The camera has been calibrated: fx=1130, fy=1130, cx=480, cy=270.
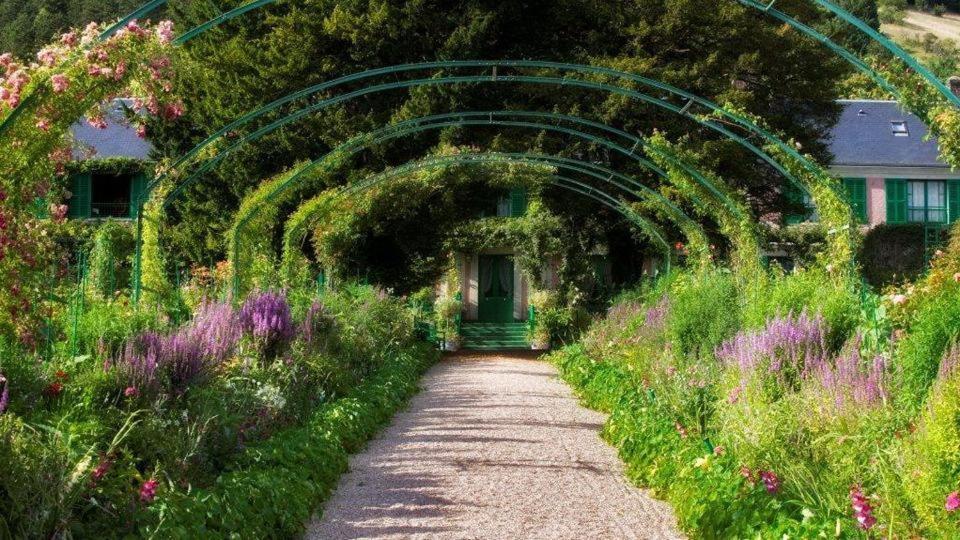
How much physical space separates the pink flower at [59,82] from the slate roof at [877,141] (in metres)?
26.6

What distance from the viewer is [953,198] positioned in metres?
31.0

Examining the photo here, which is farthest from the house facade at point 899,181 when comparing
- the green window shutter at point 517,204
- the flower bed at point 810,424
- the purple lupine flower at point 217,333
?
the purple lupine flower at point 217,333

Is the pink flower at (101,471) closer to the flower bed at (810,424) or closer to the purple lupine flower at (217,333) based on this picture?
the flower bed at (810,424)

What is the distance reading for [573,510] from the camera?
5.86m

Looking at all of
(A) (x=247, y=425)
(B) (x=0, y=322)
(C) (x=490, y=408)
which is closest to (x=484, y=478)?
(A) (x=247, y=425)

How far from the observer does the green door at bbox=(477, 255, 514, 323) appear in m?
27.2

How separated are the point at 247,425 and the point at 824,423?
333cm

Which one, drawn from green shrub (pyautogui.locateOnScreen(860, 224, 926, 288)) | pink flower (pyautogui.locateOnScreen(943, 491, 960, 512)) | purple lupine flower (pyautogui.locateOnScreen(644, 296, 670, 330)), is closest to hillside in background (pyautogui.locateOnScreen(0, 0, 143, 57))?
purple lupine flower (pyautogui.locateOnScreen(644, 296, 670, 330))

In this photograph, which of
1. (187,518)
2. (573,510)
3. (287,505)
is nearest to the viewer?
(187,518)

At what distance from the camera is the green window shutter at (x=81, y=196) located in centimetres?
2872

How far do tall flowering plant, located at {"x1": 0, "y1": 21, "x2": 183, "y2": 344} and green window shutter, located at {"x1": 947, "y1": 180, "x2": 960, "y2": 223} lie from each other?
27888 millimetres

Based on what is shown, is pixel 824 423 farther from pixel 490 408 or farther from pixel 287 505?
pixel 490 408

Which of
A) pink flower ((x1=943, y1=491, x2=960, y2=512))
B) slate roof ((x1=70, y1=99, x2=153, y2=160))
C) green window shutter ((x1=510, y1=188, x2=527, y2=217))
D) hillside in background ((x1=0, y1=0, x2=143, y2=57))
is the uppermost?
hillside in background ((x1=0, y1=0, x2=143, y2=57))

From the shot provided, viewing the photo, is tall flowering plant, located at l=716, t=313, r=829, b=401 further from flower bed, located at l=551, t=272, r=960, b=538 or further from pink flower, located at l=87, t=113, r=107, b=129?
pink flower, located at l=87, t=113, r=107, b=129
